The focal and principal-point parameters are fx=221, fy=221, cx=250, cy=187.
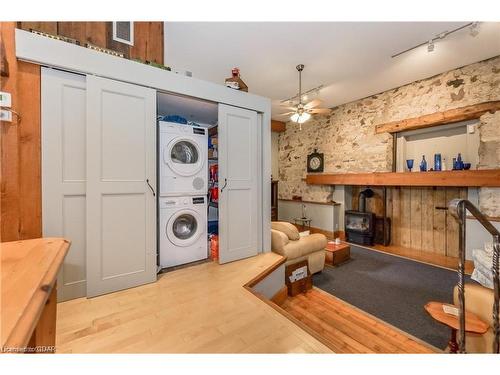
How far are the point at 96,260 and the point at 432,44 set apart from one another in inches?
177

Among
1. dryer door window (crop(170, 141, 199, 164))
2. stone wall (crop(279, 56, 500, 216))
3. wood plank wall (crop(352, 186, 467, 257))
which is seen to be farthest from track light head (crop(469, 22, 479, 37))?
dryer door window (crop(170, 141, 199, 164))

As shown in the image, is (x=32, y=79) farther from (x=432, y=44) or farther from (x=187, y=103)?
(x=432, y=44)

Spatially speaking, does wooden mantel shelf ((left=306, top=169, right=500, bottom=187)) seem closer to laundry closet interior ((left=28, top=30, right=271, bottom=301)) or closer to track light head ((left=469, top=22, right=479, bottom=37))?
track light head ((left=469, top=22, right=479, bottom=37))

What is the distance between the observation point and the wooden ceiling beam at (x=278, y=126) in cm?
645

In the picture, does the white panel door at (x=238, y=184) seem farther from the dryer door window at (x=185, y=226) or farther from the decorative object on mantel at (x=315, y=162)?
the decorative object on mantel at (x=315, y=162)

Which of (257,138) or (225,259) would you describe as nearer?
(225,259)

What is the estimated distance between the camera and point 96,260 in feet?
6.15

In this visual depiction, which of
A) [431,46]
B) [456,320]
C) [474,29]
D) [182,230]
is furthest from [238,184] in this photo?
[474,29]

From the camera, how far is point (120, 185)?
1979mm

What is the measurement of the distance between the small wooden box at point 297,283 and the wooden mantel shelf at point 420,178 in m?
2.51

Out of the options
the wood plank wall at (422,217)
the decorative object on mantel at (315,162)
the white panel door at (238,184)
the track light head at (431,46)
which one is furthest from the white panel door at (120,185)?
the wood plank wall at (422,217)

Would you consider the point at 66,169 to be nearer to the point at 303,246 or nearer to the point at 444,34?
the point at 303,246
